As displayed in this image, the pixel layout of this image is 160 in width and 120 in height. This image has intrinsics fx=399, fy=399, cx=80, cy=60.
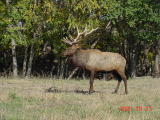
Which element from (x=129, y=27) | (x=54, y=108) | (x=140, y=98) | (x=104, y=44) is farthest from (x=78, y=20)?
(x=54, y=108)

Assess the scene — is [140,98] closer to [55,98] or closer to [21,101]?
[55,98]

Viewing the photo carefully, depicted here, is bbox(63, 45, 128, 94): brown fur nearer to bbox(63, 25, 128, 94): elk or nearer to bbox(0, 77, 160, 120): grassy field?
bbox(63, 25, 128, 94): elk

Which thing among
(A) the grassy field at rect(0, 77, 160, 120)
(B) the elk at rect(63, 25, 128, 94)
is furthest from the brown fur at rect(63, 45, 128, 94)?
(A) the grassy field at rect(0, 77, 160, 120)

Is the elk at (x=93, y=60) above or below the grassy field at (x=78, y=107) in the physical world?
above

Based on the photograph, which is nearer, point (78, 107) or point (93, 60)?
point (78, 107)

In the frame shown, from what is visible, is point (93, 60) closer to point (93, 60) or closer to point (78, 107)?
point (93, 60)

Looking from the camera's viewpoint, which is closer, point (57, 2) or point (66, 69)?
point (57, 2)

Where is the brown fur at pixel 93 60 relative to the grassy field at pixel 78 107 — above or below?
above

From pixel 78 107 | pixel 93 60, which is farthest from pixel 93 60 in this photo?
pixel 78 107

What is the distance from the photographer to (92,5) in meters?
28.6

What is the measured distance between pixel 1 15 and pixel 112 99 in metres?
15.3

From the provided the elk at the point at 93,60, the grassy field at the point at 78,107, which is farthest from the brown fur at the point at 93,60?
the grassy field at the point at 78,107

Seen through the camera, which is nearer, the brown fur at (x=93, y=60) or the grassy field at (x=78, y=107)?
the grassy field at (x=78, y=107)

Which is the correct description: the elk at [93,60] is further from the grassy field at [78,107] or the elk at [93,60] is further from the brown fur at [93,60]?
the grassy field at [78,107]
